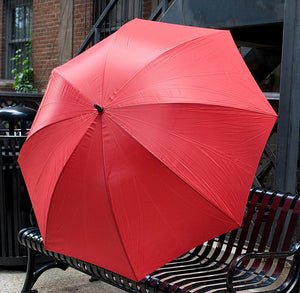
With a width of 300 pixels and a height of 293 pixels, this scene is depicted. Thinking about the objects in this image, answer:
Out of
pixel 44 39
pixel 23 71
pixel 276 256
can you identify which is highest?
pixel 44 39

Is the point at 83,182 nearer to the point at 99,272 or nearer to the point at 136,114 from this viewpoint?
the point at 136,114

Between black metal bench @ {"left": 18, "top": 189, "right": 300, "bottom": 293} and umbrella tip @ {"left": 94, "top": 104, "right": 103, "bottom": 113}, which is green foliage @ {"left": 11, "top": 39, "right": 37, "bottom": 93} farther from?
umbrella tip @ {"left": 94, "top": 104, "right": 103, "bottom": 113}

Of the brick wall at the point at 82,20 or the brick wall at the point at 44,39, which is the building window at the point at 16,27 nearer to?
the brick wall at the point at 44,39

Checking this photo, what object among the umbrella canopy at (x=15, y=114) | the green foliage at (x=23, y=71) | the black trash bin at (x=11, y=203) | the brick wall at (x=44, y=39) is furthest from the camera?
the green foliage at (x=23, y=71)

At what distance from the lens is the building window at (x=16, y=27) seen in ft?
39.8

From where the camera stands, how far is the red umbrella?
7.92 ft

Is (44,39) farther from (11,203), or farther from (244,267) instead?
(244,267)

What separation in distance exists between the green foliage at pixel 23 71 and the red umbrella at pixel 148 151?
8.55 m

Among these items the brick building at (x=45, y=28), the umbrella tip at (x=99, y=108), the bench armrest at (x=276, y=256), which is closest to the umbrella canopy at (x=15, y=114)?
the umbrella tip at (x=99, y=108)

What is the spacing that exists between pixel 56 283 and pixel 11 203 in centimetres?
75

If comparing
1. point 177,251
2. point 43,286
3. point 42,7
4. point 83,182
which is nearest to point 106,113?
point 83,182

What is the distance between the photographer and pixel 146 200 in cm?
241

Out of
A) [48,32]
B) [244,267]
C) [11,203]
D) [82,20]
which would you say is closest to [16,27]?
[48,32]

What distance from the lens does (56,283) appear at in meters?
4.23
